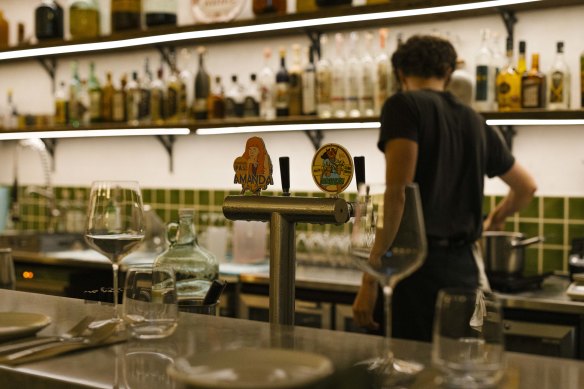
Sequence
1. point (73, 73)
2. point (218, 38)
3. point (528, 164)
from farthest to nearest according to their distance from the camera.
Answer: point (73, 73) < point (218, 38) < point (528, 164)

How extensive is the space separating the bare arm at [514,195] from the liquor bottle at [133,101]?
1.86 meters

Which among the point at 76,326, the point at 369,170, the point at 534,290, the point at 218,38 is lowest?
the point at 534,290

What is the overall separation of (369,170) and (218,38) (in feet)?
3.36

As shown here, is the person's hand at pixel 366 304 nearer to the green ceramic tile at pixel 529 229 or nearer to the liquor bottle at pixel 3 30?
the green ceramic tile at pixel 529 229

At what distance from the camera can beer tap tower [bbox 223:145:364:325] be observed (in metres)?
1.21

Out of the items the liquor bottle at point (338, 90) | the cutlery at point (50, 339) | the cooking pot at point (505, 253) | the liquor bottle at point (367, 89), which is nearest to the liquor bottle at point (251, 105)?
the liquor bottle at point (338, 90)

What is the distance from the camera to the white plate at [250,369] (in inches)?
31.5

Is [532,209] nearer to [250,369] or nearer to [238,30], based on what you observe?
[238,30]

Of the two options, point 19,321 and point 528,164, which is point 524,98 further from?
point 19,321

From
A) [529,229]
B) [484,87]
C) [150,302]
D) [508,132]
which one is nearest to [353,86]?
[484,87]

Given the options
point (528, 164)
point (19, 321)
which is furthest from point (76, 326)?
point (528, 164)

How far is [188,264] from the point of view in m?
1.48

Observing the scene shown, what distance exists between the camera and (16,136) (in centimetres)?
465

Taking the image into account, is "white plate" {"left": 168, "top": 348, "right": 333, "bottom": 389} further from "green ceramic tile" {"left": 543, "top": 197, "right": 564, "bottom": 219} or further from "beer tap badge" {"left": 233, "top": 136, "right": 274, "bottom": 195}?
"green ceramic tile" {"left": 543, "top": 197, "right": 564, "bottom": 219}
